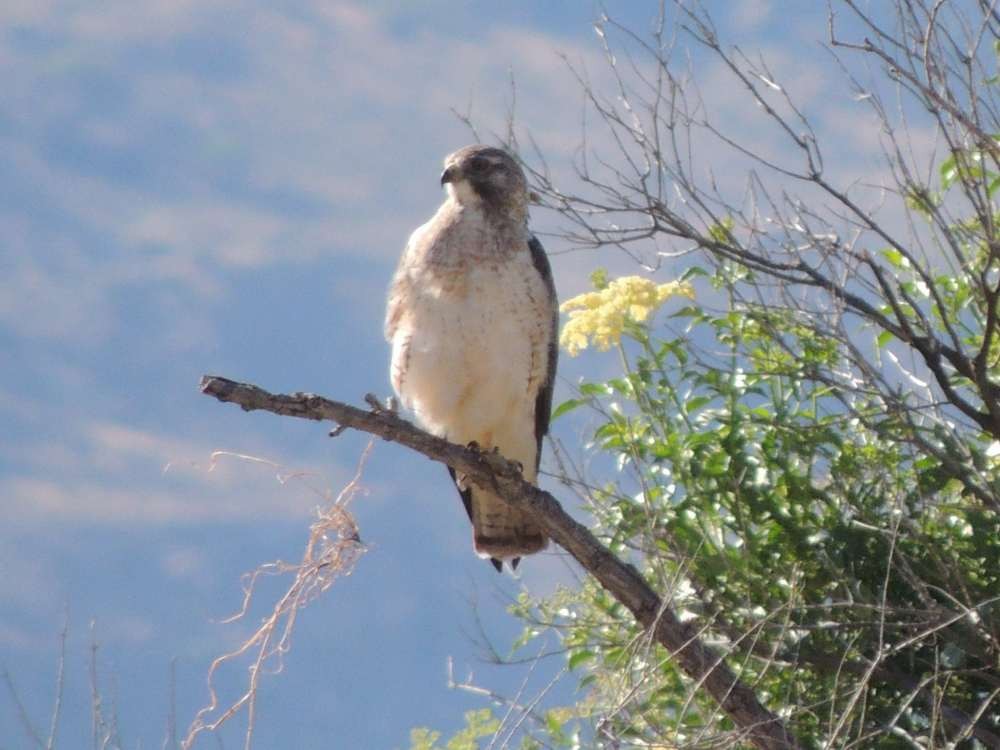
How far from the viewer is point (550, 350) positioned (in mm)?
4770

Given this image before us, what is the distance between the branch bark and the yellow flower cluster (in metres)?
0.60

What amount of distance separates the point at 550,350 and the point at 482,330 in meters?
0.36

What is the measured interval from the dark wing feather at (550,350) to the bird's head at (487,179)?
192 millimetres

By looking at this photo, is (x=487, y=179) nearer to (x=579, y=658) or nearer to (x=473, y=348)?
(x=473, y=348)

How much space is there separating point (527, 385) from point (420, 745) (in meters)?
1.45

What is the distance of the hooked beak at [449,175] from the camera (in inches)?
199

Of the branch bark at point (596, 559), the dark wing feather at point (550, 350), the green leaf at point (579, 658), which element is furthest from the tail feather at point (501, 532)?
the branch bark at point (596, 559)

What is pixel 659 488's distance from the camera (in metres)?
4.34

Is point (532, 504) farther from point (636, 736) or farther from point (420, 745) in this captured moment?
point (420, 745)

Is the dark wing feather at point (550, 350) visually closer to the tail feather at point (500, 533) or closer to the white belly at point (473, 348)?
the white belly at point (473, 348)

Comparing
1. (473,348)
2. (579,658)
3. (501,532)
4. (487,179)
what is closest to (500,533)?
(501,532)

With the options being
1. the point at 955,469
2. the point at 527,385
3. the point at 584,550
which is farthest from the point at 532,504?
the point at 955,469

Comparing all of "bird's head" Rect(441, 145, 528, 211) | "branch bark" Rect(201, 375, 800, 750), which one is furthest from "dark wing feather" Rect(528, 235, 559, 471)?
"branch bark" Rect(201, 375, 800, 750)

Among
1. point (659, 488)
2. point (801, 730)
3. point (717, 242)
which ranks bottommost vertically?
point (801, 730)
